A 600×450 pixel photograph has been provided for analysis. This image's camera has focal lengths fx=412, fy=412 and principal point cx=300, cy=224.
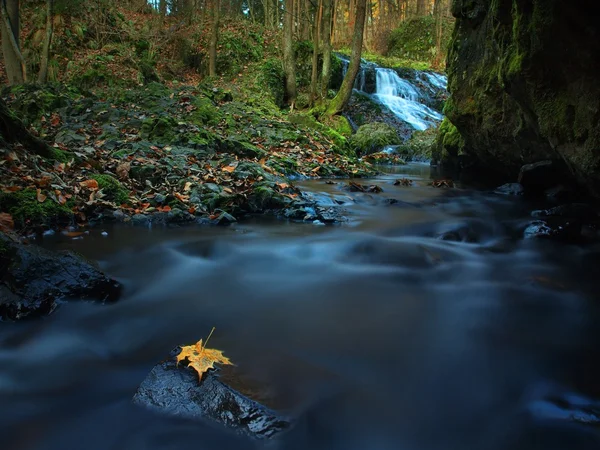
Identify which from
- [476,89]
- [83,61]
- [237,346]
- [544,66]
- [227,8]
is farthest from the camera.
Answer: [227,8]

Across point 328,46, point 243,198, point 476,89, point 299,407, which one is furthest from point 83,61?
point 299,407

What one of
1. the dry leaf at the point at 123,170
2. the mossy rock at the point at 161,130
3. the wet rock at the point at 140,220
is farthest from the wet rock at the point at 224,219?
the mossy rock at the point at 161,130

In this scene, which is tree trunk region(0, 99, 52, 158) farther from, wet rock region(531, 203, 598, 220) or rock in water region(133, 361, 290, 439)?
wet rock region(531, 203, 598, 220)

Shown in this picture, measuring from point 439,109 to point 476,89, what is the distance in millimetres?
15556

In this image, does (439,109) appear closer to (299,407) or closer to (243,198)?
(243,198)

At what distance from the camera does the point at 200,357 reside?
7.41 ft

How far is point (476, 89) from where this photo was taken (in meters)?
7.18

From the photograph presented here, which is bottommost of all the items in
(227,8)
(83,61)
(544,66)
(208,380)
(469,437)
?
(469,437)

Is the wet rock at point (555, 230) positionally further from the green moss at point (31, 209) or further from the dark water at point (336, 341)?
the green moss at point (31, 209)

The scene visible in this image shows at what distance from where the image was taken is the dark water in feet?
6.15

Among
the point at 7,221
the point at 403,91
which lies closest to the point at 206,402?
the point at 7,221

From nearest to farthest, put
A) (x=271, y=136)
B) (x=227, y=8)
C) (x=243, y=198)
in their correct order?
(x=243, y=198) < (x=271, y=136) < (x=227, y=8)

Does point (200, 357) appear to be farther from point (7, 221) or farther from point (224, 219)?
point (224, 219)

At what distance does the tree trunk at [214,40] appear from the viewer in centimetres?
1744
